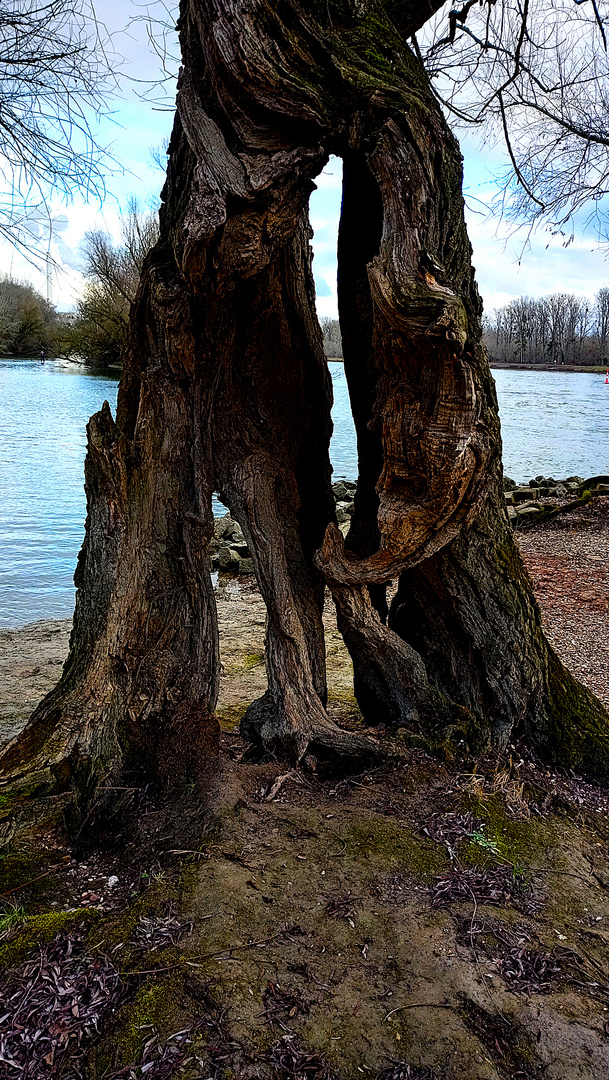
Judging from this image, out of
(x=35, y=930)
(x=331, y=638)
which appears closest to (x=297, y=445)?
(x=35, y=930)

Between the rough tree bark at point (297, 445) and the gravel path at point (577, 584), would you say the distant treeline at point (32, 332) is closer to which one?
the gravel path at point (577, 584)

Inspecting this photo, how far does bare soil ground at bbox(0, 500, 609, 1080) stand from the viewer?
218cm

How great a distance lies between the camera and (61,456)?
2247 centimetres

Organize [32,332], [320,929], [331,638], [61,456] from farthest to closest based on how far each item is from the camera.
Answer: [32,332], [61,456], [331,638], [320,929]

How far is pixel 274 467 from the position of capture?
13.0 feet

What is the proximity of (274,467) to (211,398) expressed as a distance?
0.50 metres

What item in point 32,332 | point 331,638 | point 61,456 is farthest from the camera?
point 32,332

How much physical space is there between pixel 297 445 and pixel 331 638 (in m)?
4.17

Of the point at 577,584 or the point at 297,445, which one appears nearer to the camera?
the point at 297,445

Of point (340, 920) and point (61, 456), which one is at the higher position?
point (340, 920)

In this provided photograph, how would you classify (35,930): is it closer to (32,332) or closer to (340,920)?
(340,920)

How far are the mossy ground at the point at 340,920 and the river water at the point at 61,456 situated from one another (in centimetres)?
701

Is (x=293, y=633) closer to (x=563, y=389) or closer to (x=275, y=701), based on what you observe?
→ (x=275, y=701)

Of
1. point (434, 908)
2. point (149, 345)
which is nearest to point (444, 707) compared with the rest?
point (434, 908)
